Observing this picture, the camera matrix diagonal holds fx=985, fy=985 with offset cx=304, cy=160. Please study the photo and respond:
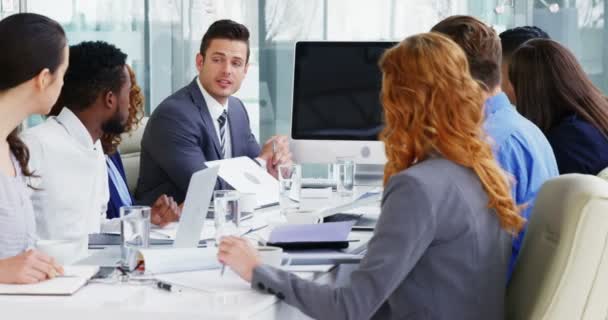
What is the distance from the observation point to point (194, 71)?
570 centimetres

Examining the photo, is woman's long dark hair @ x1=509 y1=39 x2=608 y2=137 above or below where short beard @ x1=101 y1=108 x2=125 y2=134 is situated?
above

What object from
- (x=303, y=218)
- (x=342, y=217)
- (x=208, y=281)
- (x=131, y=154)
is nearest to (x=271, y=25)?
(x=131, y=154)

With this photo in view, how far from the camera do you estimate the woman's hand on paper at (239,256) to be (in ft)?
6.85

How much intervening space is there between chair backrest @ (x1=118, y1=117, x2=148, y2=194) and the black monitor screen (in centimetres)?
91

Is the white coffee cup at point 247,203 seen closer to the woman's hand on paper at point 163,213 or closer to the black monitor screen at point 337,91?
the woman's hand on paper at point 163,213

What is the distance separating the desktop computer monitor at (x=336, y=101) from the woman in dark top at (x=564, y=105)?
0.71 metres

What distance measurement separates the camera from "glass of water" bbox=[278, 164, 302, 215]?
10.9ft

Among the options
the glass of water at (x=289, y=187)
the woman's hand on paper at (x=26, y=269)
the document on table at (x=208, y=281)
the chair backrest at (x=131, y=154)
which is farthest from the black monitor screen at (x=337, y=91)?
the woman's hand on paper at (x=26, y=269)

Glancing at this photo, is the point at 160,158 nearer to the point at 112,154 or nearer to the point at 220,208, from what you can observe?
the point at 112,154

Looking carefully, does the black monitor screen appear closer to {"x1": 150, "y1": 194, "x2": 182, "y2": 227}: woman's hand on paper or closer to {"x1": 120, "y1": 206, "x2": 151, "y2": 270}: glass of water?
{"x1": 150, "y1": 194, "x2": 182, "y2": 227}: woman's hand on paper

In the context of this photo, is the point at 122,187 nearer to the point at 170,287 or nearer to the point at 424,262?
the point at 170,287

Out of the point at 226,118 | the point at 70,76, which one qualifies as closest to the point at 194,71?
the point at 226,118

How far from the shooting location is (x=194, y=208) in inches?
95.1

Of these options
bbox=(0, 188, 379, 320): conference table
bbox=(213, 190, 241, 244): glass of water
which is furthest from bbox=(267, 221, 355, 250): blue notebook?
bbox=(0, 188, 379, 320): conference table
